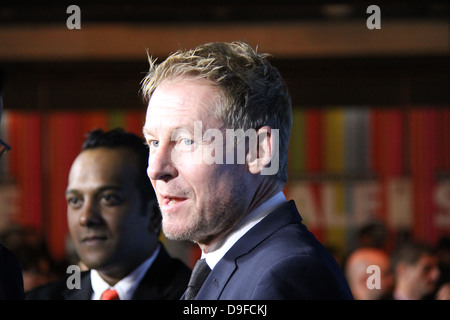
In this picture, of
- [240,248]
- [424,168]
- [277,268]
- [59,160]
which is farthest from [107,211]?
[424,168]

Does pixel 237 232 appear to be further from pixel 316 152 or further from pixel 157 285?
pixel 316 152

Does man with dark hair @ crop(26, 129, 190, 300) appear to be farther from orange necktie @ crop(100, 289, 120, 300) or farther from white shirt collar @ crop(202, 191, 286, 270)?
white shirt collar @ crop(202, 191, 286, 270)

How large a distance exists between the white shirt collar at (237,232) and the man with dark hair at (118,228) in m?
0.66

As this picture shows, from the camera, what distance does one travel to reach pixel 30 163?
6.23 m

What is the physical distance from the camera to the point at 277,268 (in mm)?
1097

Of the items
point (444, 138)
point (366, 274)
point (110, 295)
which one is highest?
point (444, 138)

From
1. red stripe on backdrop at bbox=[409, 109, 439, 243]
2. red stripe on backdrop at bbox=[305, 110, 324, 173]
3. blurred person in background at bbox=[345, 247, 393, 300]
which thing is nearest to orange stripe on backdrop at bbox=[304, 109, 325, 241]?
red stripe on backdrop at bbox=[305, 110, 324, 173]

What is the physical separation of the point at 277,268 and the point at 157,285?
0.95 meters

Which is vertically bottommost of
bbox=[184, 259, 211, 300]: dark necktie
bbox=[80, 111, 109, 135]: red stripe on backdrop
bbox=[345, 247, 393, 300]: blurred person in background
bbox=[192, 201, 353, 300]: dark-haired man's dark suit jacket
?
bbox=[345, 247, 393, 300]: blurred person in background

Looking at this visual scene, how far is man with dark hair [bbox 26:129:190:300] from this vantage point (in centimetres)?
194

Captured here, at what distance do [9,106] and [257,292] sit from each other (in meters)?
5.71

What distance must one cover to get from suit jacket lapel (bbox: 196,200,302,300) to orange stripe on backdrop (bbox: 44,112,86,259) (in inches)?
201

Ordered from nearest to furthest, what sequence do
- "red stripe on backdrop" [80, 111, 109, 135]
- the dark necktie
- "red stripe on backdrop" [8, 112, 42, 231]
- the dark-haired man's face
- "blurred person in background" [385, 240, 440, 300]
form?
the dark necktie
the dark-haired man's face
"blurred person in background" [385, 240, 440, 300]
"red stripe on backdrop" [8, 112, 42, 231]
"red stripe on backdrop" [80, 111, 109, 135]

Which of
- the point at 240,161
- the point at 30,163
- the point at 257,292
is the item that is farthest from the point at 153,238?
the point at 30,163
